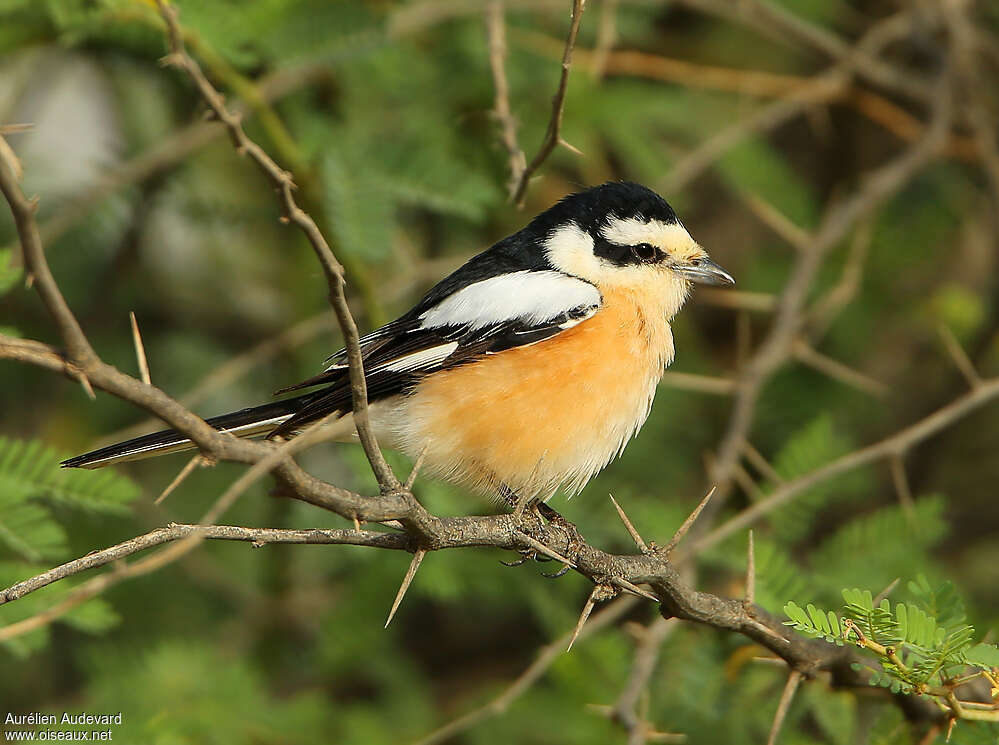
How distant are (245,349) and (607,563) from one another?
3.58 meters

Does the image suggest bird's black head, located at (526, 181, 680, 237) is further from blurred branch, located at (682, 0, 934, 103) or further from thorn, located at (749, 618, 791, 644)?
thorn, located at (749, 618, 791, 644)

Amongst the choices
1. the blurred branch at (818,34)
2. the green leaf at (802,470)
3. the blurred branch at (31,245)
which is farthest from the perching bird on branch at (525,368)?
the blurred branch at (818,34)

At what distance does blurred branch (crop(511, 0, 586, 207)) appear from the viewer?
2.53 m

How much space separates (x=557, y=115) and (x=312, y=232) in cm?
122

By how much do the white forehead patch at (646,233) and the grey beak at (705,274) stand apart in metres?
0.08

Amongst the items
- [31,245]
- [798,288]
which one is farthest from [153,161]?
[31,245]

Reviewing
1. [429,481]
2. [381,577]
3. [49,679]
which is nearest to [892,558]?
[429,481]

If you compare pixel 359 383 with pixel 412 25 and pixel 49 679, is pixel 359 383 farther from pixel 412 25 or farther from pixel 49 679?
pixel 49 679

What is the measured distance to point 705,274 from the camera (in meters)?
3.64

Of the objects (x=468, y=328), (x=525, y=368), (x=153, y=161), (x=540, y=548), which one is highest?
(x=153, y=161)

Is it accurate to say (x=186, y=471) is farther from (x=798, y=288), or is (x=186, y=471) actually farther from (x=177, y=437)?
(x=798, y=288)

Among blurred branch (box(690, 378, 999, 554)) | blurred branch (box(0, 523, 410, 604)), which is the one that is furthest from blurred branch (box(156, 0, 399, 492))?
blurred branch (box(690, 378, 999, 554))

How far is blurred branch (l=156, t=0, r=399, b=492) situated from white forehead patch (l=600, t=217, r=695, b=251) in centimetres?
186

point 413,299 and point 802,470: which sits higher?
point 413,299
